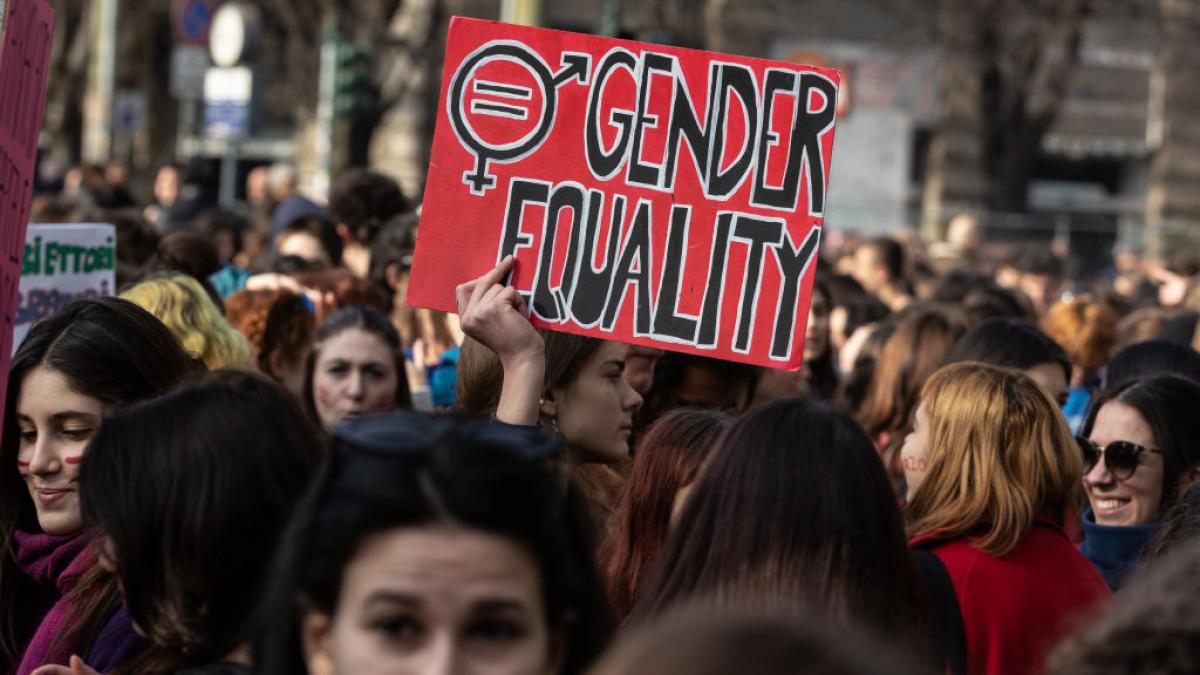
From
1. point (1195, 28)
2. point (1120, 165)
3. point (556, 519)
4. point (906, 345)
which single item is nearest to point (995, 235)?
point (1195, 28)

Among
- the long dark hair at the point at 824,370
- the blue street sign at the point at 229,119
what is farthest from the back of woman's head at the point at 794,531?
the blue street sign at the point at 229,119

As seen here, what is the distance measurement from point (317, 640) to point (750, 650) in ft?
2.86

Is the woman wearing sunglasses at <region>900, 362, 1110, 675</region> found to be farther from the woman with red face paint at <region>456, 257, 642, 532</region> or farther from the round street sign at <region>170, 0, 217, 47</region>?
the round street sign at <region>170, 0, 217, 47</region>

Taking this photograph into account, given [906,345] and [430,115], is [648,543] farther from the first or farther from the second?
[430,115]

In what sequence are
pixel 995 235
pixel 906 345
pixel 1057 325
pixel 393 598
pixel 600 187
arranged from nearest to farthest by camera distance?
pixel 393 598
pixel 600 187
pixel 906 345
pixel 1057 325
pixel 995 235

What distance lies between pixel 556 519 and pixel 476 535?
13 centimetres

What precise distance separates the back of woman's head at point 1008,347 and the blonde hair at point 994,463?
1704 millimetres

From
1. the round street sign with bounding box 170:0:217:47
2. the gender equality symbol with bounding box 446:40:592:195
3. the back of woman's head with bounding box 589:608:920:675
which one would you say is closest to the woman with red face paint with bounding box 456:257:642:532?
the gender equality symbol with bounding box 446:40:592:195

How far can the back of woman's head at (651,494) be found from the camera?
3.96 m

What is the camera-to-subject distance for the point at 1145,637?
1.91 metres

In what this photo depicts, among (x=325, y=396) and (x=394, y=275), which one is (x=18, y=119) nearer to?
(x=325, y=396)

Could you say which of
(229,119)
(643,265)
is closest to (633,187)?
(643,265)

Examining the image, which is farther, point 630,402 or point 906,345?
point 906,345

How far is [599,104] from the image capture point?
4.78 metres
